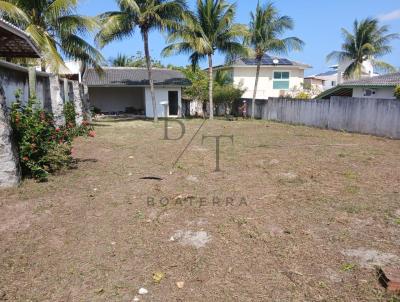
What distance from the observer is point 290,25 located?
19.8 metres

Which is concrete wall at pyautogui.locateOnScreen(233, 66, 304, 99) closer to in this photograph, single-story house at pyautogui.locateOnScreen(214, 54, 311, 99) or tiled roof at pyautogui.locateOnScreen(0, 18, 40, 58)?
single-story house at pyautogui.locateOnScreen(214, 54, 311, 99)

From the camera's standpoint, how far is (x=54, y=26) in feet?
44.4

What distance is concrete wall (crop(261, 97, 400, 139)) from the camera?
12.9m

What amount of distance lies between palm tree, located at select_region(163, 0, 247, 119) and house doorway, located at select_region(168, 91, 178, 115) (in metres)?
4.46

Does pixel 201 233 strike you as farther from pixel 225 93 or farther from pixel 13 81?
pixel 225 93

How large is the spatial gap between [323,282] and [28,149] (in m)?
5.10

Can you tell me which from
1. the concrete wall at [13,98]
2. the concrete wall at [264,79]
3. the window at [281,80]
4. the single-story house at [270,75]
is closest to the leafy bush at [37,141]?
the concrete wall at [13,98]

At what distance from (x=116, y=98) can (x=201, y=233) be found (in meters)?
24.6

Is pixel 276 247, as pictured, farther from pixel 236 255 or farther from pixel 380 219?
pixel 380 219

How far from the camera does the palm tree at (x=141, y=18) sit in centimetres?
1695

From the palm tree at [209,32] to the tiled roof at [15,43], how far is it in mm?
10649

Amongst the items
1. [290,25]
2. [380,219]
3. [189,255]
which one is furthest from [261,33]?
[189,255]

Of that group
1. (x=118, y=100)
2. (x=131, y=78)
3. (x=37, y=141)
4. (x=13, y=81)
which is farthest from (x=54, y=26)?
(x=118, y=100)

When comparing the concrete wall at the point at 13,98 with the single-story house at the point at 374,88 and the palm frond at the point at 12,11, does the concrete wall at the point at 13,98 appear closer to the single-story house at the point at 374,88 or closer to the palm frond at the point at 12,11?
the palm frond at the point at 12,11
